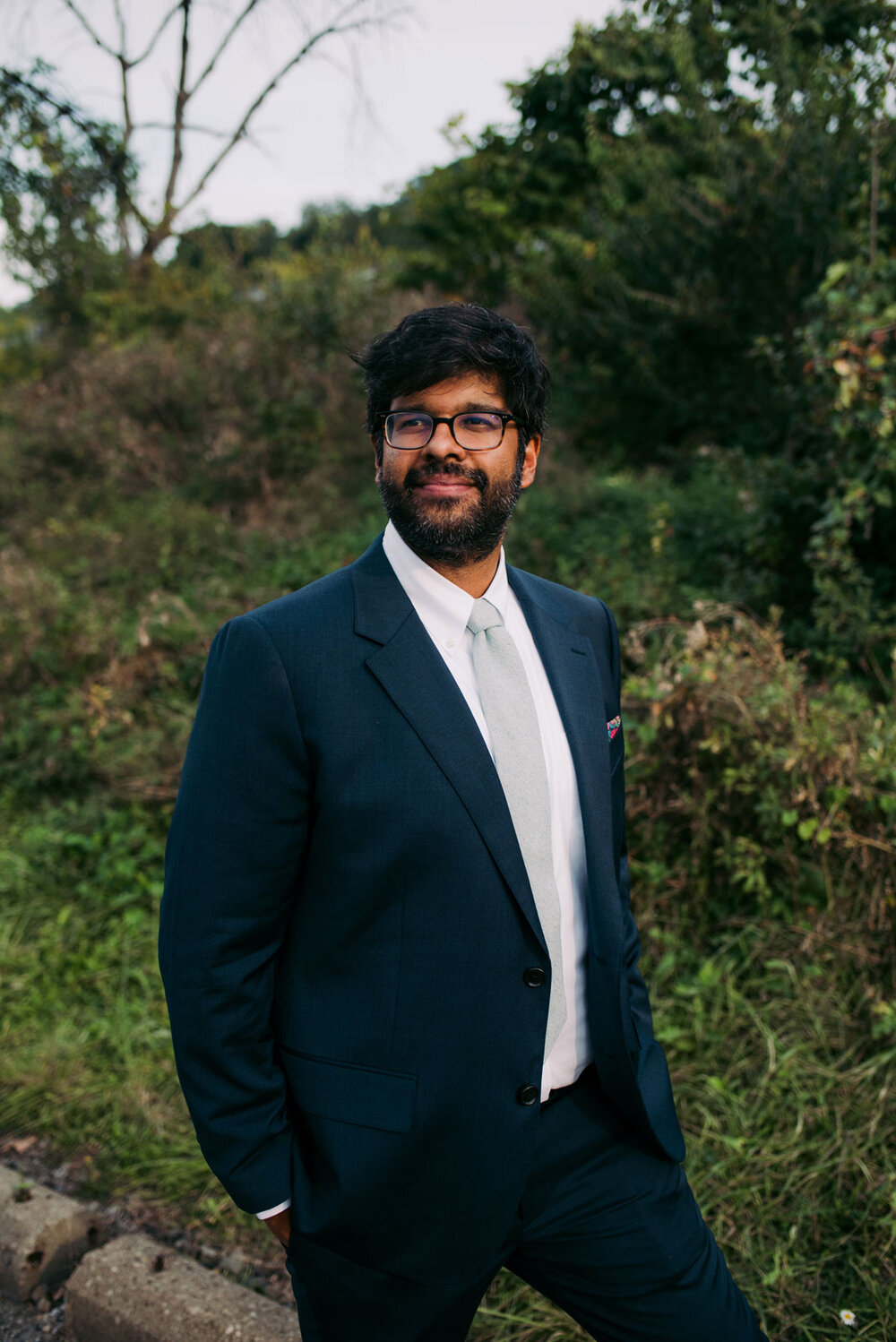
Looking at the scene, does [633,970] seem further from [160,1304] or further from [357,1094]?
[160,1304]

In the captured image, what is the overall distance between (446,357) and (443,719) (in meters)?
0.69

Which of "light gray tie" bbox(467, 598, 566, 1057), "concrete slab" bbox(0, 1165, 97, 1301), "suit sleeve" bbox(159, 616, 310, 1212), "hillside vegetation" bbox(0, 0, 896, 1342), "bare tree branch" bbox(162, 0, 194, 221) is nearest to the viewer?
"suit sleeve" bbox(159, 616, 310, 1212)

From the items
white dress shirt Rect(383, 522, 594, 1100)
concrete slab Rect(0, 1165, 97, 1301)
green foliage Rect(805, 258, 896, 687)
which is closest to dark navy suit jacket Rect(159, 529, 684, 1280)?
white dress shirt Rect(383, 522, 594, 1100)

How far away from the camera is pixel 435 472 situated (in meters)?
1.67

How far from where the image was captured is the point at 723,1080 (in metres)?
2.80

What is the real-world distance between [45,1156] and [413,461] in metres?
2.73

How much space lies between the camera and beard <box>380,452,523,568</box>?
5.46 ft

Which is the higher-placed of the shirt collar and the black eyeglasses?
the black eyeglasses

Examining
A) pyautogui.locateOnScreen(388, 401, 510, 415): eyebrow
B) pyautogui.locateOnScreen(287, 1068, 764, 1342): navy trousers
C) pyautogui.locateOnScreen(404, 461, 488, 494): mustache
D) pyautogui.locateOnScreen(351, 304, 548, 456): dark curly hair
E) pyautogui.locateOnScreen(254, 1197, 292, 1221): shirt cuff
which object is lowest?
pyautogui.locateOnScreen(287, 1068, 764, 1342): navy trousers

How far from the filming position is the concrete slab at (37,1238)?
2488 millimetres

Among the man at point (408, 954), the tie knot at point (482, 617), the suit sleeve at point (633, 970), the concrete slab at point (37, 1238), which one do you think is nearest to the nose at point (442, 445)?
the man at point (408, 954)

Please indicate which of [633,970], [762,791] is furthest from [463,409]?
[762,791]

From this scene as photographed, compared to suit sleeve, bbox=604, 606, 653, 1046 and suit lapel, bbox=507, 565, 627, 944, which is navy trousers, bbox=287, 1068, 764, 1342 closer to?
suit sleeve, bbox=604, 606, 653, 1046

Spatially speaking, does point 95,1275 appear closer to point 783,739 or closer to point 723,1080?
point 723,1080
